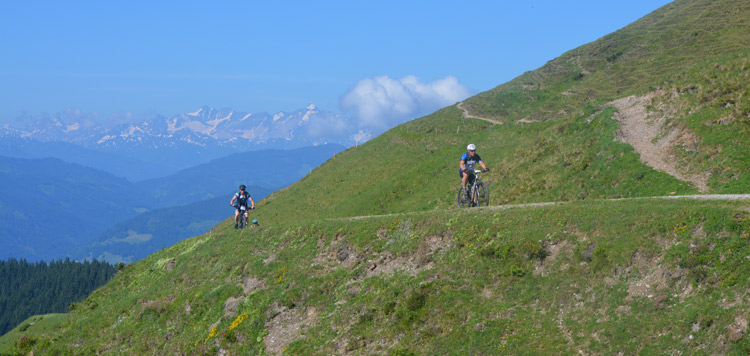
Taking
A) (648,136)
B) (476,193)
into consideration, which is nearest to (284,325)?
(476,193)

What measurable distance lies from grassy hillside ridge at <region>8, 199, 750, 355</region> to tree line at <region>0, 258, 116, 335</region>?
164m

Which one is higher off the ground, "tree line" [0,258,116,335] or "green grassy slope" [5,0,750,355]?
"tree line" [0,258,116,335]

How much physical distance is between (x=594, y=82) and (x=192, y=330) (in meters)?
73.7

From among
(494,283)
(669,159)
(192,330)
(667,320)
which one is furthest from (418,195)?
(667,320)

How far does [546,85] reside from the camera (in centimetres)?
9438

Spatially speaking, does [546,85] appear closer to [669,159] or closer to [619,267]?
[669,159]

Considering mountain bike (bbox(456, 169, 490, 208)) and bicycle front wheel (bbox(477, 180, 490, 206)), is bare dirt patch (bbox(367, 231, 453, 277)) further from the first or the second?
bicycle front wheel (bbox(477, 180, 490, 206))

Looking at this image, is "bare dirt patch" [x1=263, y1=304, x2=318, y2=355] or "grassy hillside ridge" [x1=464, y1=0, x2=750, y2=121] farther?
"grassy hillside ridge" [x1=464, y1=0, x2=750, y2=121]

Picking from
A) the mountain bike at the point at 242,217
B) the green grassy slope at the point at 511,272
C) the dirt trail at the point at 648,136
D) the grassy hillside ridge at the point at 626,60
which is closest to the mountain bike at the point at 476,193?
the green grassy slope at the point at 511,272

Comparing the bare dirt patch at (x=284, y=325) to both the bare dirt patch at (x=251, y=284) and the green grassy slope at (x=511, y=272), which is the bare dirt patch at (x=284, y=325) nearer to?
the green grassy slope at (x=511, y=272)

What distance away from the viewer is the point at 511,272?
17906 mm

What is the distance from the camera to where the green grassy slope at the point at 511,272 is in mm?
14188

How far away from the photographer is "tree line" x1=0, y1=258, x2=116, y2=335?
174500 millimetres

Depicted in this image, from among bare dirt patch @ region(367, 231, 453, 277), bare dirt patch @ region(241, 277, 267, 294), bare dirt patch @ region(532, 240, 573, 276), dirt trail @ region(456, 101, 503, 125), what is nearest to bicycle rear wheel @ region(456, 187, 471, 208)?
bare dirt patch @ region(367, 231, 453, 277)
